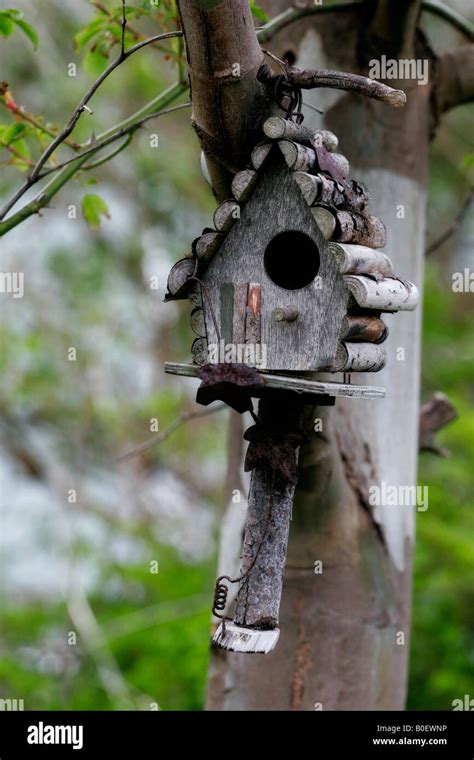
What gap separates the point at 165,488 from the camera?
9.26 metres

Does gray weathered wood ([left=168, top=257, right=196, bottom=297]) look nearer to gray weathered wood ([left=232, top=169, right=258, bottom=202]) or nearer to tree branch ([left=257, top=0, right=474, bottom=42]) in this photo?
gray weathered wood ([left=232, top=169, right=258, bottom=202])

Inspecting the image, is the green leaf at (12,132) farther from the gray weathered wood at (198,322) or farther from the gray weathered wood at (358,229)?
the gray weathered wood at (358,229)

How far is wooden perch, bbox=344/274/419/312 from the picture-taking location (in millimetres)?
2176

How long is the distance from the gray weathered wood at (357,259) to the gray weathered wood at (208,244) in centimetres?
30

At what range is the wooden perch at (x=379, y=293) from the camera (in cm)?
218

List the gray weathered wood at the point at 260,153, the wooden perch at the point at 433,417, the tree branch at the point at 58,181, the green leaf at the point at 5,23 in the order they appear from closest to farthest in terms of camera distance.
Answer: the gray weathered wood at the point at 260,153, the green leaf at the point at 5,23, the tree branch at the point at 58,181, the wooden perch at the point at 433,417

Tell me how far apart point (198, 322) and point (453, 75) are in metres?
1.69

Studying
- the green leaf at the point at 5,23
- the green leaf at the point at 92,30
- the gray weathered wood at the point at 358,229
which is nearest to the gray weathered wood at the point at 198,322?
the gray weathered wood at the point at 358,229

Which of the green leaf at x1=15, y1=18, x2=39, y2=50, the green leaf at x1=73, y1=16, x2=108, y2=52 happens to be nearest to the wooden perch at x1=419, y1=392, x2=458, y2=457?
the green leaf at x1=73, y1=16, x2=108, y2=52

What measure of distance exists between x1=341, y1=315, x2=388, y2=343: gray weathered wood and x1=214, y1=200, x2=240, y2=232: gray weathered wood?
0.38 m

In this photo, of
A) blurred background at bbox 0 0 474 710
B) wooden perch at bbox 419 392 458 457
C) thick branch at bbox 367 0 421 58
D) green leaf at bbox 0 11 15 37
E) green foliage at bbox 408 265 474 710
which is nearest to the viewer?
green leaf at bbox 0 11 15 37

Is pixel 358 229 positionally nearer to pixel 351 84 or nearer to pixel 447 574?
pixel 351 84

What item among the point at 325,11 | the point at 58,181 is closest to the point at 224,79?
the point at 58,181

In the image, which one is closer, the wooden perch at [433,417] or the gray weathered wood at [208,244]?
the gray weathered wood at [208,244]
